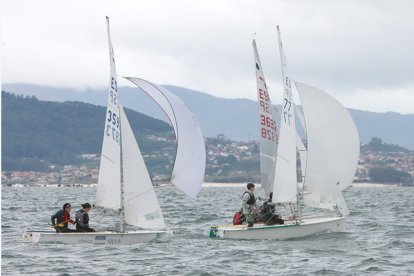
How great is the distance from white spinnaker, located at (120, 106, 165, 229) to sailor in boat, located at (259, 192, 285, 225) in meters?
3.50

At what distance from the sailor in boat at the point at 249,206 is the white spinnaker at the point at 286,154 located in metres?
0.65

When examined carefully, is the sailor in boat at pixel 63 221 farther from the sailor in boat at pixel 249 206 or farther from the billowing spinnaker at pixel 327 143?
the billowing spinnaker at pixel 327 143

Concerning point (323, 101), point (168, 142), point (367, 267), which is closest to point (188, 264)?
point (367, 267)

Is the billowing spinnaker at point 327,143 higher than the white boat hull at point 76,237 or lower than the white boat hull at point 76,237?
higher

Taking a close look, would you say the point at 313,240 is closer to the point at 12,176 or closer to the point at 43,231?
the point at 43,231

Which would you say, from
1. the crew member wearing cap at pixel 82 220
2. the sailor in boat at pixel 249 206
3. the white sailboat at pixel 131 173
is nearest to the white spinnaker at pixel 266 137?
the sailor in boat at pixel 249 206


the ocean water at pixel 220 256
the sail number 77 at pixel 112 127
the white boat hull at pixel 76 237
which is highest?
the sail number 77 at pixel 112 127

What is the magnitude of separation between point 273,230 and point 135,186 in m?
4.07

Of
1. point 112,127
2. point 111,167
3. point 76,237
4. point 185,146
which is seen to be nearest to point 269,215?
point 185,146

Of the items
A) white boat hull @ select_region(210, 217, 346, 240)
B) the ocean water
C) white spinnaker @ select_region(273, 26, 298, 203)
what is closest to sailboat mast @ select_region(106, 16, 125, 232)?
the ocean water

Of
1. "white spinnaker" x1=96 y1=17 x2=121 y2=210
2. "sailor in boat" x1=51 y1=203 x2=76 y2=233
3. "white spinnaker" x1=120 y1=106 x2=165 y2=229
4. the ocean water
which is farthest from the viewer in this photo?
"white spinnaker" x1=120 y1=106 x2=165 y2=229

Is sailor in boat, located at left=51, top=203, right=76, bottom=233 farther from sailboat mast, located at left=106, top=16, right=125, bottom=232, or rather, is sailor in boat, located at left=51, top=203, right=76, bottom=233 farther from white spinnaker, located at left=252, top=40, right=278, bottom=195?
white spinnaker, located at left=252, top=40, right=278, bottom=195

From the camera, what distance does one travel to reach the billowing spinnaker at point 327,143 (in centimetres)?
2845

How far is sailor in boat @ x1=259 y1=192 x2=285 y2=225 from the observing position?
1115 inches
